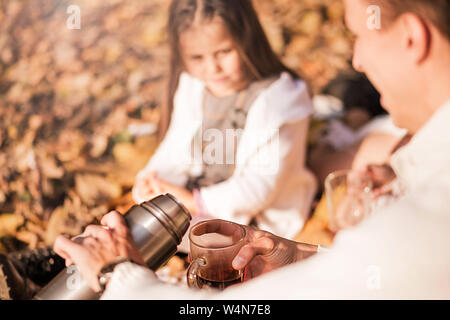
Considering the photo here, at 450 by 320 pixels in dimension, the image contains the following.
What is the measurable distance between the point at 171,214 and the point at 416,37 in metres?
0.39

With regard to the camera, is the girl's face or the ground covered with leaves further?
the ground covered with leaves

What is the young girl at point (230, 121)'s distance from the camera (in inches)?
34.8

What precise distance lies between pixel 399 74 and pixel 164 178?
1.93 feet

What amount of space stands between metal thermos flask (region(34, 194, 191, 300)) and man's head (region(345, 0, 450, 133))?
1.21 ft

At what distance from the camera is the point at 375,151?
113cm

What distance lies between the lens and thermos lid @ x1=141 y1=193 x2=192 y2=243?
49 centimetres

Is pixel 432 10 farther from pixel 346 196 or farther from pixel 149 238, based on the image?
pixel 346 196

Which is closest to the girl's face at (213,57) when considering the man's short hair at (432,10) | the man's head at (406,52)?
the man's head at (406,52)

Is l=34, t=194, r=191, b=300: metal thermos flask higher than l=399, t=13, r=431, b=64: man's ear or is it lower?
lower

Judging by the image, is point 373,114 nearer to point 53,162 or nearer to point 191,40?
point 191,40

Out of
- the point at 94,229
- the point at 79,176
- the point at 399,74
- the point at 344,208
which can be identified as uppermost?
the point at 399,74

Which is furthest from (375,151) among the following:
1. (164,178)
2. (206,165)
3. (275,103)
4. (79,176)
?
(79,176)

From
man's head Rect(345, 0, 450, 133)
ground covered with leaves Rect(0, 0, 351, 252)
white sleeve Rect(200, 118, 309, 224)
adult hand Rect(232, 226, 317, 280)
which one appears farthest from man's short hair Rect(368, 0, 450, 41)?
ground covered with leaves Rect(0, 0, 351, 252)

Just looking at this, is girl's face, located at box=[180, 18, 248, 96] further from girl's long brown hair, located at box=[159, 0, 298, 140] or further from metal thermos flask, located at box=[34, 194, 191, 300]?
metal thermos flask, located at box=[34, 194, 191, 300]
